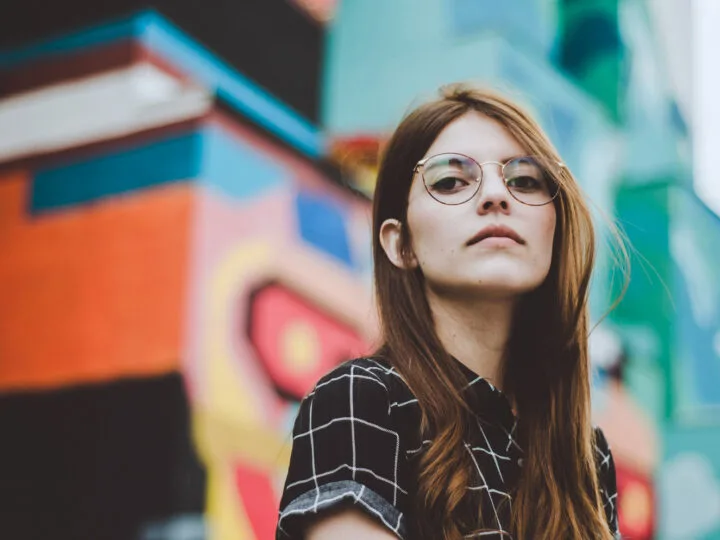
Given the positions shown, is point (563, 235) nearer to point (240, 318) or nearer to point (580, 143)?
point (240, 318)

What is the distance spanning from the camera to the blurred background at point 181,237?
3096 mm

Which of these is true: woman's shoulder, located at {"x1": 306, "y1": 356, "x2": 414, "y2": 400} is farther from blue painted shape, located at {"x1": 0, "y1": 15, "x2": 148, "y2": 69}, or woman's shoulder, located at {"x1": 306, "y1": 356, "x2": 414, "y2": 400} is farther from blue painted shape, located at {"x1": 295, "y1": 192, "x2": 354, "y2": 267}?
blue painted shape, located at {"x1": 0, "y1": 15, "x2": 148, "y2": 69}

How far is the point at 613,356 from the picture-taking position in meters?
5.75

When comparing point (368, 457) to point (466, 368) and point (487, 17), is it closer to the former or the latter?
point (466, 368)

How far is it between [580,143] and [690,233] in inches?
47.1

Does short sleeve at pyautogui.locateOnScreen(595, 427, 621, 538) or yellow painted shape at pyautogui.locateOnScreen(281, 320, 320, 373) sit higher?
short sleeve at pyautogui.locateOnScreen(595, 427, 621, 538)

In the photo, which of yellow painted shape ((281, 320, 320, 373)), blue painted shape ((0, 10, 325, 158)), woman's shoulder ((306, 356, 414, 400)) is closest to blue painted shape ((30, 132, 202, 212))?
blue painted shape ((0, 10, 325, 158))

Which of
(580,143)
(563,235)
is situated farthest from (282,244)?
(580,143)

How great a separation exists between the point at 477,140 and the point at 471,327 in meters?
0.26

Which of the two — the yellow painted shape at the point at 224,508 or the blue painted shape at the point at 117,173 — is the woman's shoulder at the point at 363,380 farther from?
the blue painted shape at the point at 117,173

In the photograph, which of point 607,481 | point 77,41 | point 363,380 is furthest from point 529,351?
point 77,41

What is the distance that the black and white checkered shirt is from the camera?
3.42 ft

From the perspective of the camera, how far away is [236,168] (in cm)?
341

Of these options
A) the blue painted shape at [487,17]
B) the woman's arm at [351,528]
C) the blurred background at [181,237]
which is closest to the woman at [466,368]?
the woman's arm at [351,528]
